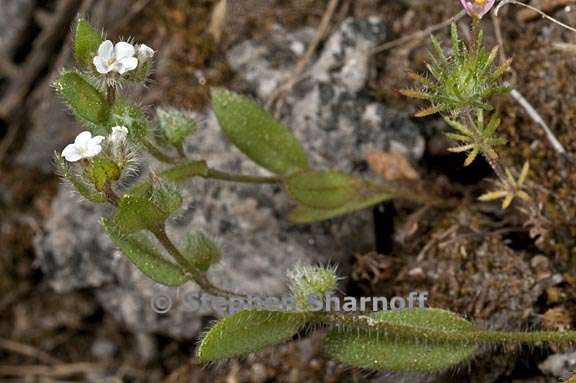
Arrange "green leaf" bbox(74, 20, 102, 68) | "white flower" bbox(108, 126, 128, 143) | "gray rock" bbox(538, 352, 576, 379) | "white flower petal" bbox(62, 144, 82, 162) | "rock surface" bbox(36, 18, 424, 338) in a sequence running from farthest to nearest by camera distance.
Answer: "rock surface" bbox(36, 18, 424, 338) < "gray rock" bbox(538, 352, 576, 379) < "green leaf" bbox(74, 20, 102, 68) < "white flower" bbox(108, 126, 128, 143) < "white flower petal" bbox(62, 144, 82, 162)

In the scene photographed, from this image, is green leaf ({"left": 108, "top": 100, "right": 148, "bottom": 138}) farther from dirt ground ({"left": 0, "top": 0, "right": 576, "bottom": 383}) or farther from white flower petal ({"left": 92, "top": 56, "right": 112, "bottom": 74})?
dirt ground ({"left": 0, "top": 0, "right": 576, "bottom": 383})

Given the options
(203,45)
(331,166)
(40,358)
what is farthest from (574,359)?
(40,358)

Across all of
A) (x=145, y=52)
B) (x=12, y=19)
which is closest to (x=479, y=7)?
(x=145, y=52)

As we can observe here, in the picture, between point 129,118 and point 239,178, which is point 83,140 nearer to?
point 129,118

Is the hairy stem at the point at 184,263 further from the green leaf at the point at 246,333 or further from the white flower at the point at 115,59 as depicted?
the white flower at the point at 115,59

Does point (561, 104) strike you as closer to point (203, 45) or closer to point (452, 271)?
point (452, 271)

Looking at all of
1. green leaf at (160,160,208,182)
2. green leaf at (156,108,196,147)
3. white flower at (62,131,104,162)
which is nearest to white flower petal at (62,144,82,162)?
white flower at (62,131,104,162)
